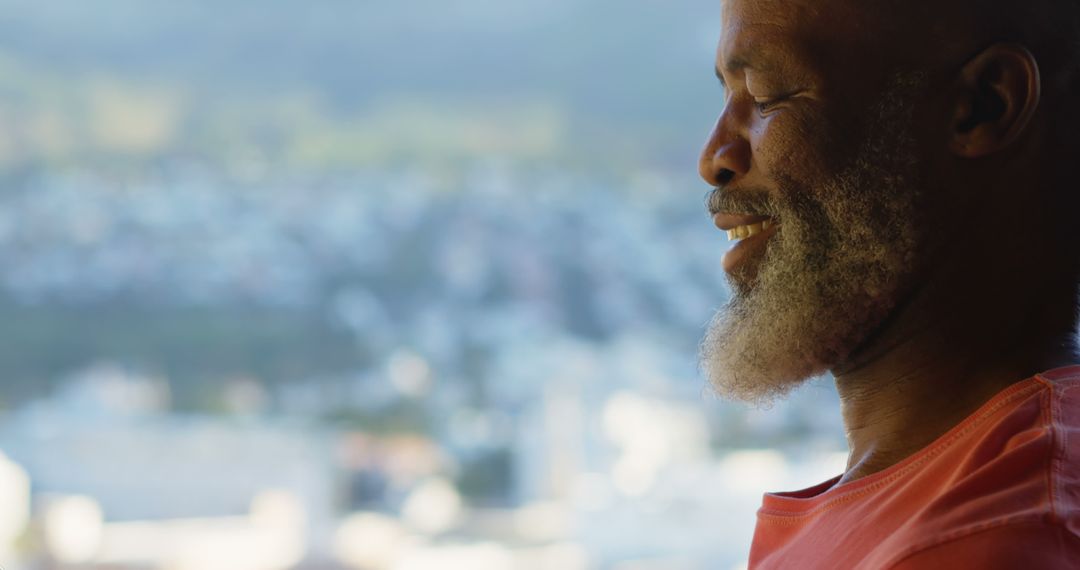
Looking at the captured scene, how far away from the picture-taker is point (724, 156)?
2.79 ft

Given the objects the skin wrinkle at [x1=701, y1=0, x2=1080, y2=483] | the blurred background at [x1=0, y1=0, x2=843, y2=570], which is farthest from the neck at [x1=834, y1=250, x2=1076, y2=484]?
the blurred background at [x1=0, y1=0, x2=843, y2=570]

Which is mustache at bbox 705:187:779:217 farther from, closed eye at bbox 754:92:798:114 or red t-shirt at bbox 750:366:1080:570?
red t-shirt at bbox 750:366:1080:570

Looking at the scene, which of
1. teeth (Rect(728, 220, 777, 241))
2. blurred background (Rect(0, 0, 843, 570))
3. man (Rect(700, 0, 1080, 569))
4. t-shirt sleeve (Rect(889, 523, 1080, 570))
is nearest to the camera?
t-shirt sleeve (Rect(889, 523, 1080, 570))

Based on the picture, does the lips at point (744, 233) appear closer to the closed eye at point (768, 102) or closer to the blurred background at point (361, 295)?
the closed eye at point (768, 102)

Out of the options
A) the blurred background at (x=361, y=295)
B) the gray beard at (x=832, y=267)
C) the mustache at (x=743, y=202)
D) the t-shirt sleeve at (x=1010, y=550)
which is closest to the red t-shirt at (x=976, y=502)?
the t-shirt sleeve at (x=1010, y=550)

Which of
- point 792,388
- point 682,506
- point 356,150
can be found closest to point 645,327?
point 682,506

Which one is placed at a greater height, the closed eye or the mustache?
the closed eye

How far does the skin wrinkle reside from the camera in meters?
0.74

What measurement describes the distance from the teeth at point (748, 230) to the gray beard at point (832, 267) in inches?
0.6

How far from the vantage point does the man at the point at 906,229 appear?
73 cm

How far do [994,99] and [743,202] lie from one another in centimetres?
19

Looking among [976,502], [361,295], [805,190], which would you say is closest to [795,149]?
[805,190]

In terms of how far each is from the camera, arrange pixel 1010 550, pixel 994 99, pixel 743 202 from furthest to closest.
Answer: pixel 743 202
pixel 994 99
pixel 1010 550

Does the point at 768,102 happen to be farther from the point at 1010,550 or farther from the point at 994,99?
the point at 1010,550
